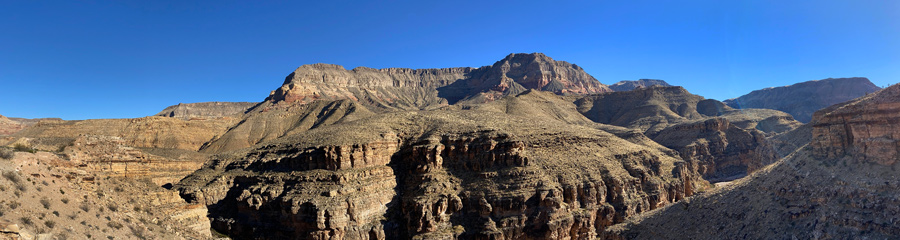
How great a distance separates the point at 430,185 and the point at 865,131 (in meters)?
31.3

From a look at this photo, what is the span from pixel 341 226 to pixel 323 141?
47.9ft

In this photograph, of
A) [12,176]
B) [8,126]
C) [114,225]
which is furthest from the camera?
[8,126]

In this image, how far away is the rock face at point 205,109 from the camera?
14975 cm

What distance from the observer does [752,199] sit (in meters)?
26.2

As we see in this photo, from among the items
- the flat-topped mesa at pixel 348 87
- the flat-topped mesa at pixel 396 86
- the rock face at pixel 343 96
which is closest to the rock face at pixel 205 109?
the flat-topped mesa at pixel 348 87

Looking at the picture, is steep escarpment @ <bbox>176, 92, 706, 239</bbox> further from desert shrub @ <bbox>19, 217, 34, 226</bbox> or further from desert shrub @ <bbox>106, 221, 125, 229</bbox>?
desert shrub @ <bbox>19, 217, 34, 226</bbox>

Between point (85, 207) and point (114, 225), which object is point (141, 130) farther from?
point (114, 225)

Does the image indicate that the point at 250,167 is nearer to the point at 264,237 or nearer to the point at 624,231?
the point at 264,237

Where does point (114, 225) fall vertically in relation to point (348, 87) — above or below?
below

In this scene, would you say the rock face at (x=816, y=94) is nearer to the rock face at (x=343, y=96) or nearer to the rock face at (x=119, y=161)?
the rock face at (x=343, y=96)

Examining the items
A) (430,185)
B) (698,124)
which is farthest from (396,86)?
(430,185)

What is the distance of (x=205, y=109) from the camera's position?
153625 millimetres

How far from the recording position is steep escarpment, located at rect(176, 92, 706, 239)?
1491 inches

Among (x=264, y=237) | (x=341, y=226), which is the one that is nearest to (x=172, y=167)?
(x=264, y=237)
